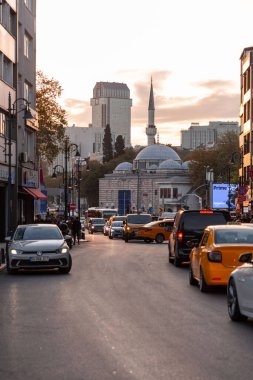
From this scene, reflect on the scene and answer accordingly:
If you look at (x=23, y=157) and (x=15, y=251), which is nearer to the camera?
(x=15, y=251)

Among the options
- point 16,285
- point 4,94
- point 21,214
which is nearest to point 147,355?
point 16,285

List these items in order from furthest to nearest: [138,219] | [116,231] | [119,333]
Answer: [116,231]
[138,219]
[119,333]

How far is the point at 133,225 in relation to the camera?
5931 centimetres

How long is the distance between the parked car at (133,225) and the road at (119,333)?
3760 cm

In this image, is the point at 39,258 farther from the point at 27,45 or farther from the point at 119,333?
the point at 27,45

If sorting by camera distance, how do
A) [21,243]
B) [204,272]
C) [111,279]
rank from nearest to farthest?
[204,272] → [111,279] → [21,243]

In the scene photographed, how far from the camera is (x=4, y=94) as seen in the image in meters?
47.8

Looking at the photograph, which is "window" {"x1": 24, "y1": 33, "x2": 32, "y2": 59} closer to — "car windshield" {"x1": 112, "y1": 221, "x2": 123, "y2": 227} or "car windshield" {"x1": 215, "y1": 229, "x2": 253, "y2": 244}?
"car windshield" {"x1": 112, "y1": 221, "x2": 123, "y2": 227}

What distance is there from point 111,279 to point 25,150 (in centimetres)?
3549

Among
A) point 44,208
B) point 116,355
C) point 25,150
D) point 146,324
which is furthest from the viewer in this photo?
point 44,208

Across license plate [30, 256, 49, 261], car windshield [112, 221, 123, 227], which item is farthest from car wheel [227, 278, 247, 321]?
car windshield [112, 221, 123, 227]

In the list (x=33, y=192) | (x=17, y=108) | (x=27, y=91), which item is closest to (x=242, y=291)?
(x=17, y=108)

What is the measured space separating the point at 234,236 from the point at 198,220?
961 cm

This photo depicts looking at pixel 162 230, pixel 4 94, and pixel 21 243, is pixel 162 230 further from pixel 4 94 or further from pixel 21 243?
pixel 21 243
